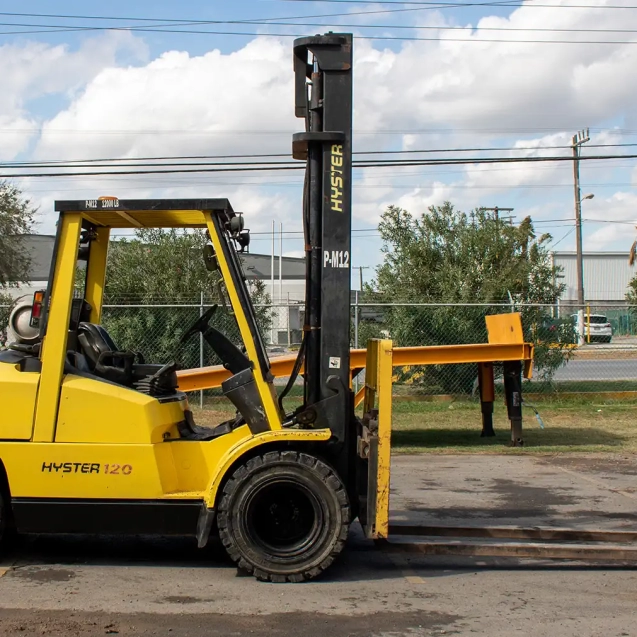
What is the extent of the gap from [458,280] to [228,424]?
12.1 m

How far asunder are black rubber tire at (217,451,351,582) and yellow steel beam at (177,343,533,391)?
5437 millimetres

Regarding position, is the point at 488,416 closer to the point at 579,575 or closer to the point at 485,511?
the point at 485,511

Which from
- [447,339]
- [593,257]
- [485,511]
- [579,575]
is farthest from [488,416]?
[593,257]

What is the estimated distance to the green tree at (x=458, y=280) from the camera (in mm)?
16469

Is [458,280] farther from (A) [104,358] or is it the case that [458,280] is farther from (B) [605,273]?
(B) [605,273]

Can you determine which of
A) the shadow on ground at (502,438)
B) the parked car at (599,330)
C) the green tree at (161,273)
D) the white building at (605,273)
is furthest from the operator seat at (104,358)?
the white building at (605,273)

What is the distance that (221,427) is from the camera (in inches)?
241

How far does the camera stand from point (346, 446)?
5.86 m

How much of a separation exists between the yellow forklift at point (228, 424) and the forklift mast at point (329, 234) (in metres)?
0.01

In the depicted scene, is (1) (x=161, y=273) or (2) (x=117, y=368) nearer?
(2) (x=117, y=368)

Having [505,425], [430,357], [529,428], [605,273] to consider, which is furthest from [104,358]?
[605,273]

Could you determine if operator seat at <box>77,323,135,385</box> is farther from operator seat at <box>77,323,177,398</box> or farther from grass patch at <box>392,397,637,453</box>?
grass patch at <box>392,397,637,453</box>

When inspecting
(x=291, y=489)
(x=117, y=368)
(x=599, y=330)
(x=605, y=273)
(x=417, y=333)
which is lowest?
(x=291, y=489)

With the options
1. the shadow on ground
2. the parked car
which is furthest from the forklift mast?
the parked car
